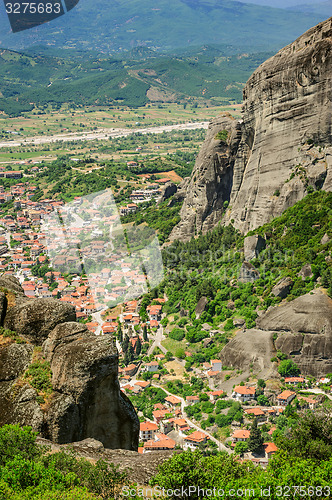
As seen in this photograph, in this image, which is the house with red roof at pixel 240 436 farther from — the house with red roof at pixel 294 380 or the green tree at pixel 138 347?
the green tree at pixel 138 347

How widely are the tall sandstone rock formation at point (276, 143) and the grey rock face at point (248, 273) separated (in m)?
4.52

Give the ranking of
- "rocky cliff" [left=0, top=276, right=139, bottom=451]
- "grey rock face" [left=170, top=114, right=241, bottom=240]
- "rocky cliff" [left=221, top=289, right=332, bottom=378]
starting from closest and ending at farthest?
"rocky cliff" [left=0, top=276, right=139, bottom=451]
"rocky cliff" [left=221, top=289, right=332, bottom=378]
"grey rock face" [left=170, top=114, right=241, bottom=240]

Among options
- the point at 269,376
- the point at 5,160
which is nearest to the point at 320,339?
the point at 269,376

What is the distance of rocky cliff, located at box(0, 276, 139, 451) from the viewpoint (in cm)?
1284

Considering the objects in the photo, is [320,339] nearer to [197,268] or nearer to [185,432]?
[185,432]

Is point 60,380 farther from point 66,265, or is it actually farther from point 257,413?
point 66,265

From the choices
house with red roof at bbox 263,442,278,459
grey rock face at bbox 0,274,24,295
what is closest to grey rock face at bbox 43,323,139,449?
grey rock face at bbox 0,274,24,295

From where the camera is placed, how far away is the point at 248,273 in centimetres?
3912

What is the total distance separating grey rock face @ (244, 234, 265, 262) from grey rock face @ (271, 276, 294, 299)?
14.4 feet

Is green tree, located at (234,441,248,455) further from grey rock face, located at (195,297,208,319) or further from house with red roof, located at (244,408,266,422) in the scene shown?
grey rock face, located at (195,297,208,319)

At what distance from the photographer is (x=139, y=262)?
2122 inches

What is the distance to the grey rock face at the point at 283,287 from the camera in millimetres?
35000

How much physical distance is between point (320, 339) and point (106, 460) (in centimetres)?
2151

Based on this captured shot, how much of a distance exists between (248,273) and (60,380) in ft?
88.9
